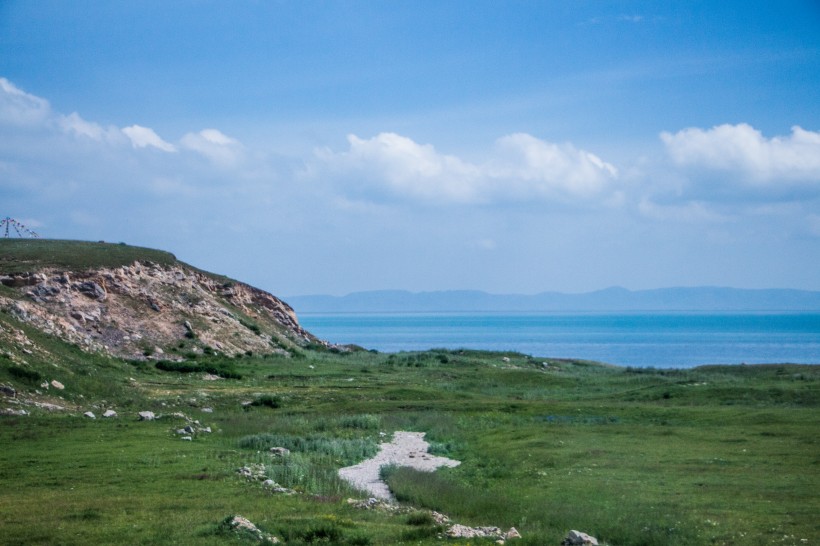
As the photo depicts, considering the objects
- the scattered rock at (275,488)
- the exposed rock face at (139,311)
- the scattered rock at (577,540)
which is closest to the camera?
the scattered rock at (577,540)

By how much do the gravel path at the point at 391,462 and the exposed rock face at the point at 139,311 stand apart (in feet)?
112

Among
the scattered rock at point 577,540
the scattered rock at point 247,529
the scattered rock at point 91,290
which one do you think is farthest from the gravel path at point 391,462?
the scattered rock at point 91,290

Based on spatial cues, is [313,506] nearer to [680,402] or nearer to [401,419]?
[401,419]

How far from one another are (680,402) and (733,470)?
26856 millimetres

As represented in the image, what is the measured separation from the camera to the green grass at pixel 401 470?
826 inches

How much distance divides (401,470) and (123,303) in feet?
173

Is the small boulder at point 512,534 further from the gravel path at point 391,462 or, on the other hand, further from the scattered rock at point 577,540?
the gravel path at point 391,462

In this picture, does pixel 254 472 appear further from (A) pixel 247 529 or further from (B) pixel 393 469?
(A) pixel 247 529

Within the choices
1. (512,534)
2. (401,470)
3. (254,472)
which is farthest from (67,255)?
(512,534)

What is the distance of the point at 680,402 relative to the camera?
54.0m

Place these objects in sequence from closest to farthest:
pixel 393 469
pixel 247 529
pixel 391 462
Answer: pixel 247 529 → pixel 393 469 → pixel 391 462

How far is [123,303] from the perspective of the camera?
249 ft

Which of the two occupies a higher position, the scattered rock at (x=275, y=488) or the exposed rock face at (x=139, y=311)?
the exposed rock face at (x=139, y=311)

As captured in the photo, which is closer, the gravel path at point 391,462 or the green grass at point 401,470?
the green grass at point 401,470
